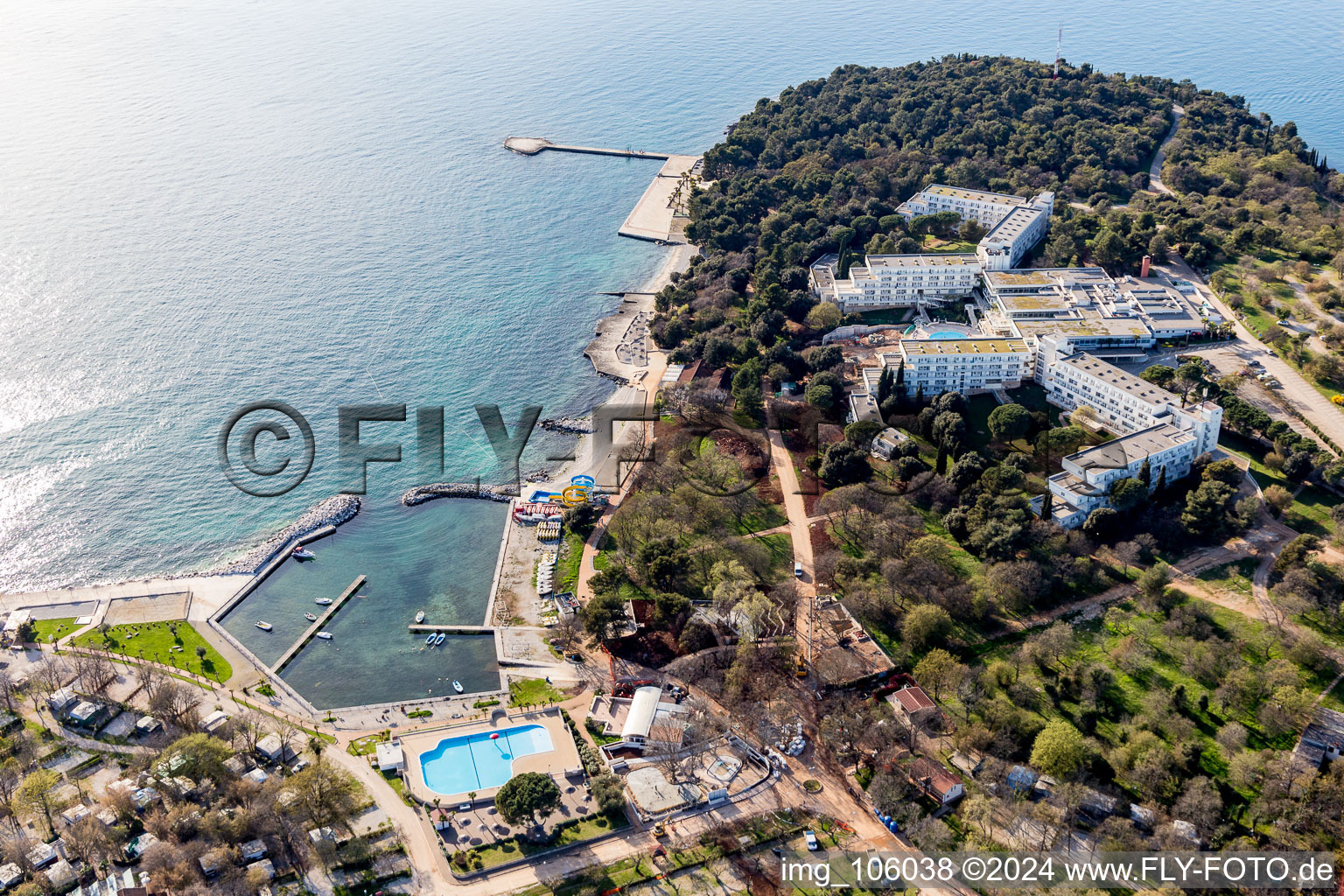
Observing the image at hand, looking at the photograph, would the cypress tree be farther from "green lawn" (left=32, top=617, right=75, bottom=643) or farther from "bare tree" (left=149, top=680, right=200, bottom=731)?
"green lawn" (left=32, top=617, right=75, bottom=643)

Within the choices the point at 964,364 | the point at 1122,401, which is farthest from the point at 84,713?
the point at 1122,401

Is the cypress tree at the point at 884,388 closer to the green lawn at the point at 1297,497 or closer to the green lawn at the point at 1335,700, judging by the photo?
the green lawn at the point at 1297,497

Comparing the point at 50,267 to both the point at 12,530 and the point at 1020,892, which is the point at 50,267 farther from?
the point at 1020,892

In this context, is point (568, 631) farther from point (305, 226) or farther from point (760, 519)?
point (305, 226)

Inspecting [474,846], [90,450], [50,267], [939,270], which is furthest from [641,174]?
[474,846]

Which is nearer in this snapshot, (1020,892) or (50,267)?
(1020,892)

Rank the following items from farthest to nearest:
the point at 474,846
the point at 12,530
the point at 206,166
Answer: the point at 206,166 → the point at 12,530 → the point at 474,846
